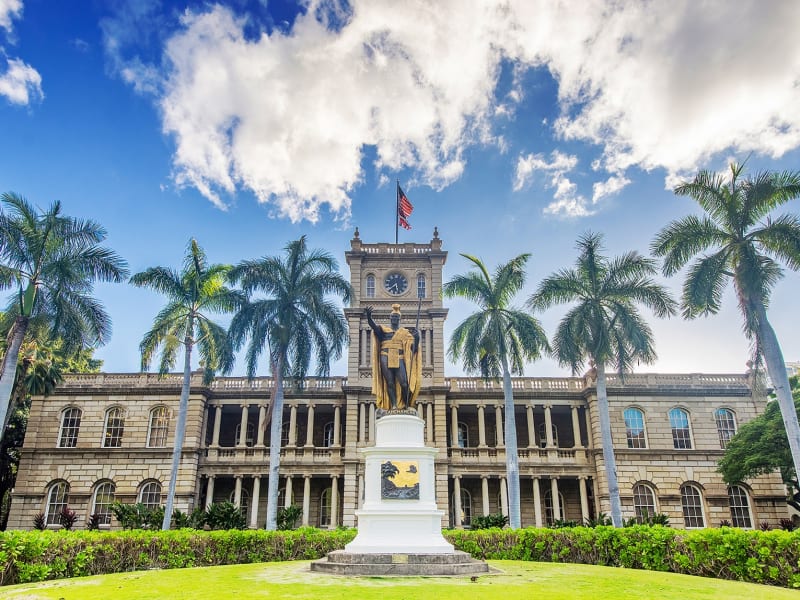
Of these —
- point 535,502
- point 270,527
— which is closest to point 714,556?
point 270,527

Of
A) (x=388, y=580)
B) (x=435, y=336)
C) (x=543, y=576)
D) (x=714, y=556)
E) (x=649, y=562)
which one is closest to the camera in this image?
(x=388, y=580)

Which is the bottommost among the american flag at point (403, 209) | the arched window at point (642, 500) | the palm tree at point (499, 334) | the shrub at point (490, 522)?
the shrub at point (490, 522)

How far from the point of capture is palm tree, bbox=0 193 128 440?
1855 cm

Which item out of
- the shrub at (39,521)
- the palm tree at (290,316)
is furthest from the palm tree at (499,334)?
the shrub at (39,521)

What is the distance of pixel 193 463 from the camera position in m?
30.8

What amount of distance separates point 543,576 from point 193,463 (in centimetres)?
2459

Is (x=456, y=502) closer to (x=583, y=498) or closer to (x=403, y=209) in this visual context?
(x=583, y=498)

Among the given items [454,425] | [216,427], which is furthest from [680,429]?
[216,427]

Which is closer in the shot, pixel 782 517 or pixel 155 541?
pixel 155 541

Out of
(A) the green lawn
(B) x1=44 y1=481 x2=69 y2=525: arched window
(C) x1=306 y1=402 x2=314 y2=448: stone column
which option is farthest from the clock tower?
(A) the green lawn

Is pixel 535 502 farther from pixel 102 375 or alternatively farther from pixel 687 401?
pixel 102 375

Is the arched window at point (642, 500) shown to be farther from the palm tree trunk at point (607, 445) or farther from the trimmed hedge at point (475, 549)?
the trimmed hedge at point (475, 549)

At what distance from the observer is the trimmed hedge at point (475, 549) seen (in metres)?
11.1

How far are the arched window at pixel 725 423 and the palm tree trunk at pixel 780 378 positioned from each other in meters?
14.3
